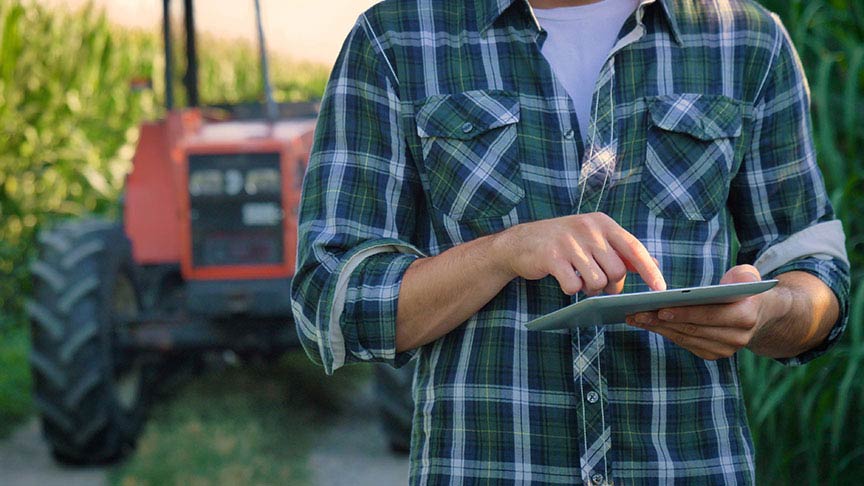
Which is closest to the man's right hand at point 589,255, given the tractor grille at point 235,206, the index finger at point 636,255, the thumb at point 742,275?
the index finger at point 636,255

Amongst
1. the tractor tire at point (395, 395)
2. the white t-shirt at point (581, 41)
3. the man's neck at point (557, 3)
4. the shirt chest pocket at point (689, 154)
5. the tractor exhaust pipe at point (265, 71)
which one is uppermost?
the man's neck at point (557, 3)

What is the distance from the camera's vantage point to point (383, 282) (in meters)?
1.36

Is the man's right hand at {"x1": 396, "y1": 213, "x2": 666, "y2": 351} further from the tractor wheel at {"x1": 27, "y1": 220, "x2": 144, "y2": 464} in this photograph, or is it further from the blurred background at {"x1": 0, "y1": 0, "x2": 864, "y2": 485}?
the tractor wheel at {"x1": 27, "y1": 220, "x2": 144, "y2": 464}

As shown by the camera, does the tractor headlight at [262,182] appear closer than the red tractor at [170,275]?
No

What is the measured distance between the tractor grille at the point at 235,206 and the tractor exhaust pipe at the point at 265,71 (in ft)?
1.51

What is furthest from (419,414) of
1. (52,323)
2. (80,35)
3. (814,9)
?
(80,35)

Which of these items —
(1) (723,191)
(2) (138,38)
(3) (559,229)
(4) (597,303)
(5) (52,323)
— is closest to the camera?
(4) (597,303)

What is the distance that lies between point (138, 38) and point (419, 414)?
9895mm

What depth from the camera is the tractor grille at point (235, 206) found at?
4902 millimetres

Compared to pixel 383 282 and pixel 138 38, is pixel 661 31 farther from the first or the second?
pixel 138 38

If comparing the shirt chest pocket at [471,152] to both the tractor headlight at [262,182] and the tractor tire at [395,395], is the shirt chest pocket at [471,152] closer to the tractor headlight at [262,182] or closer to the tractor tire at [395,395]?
the tractor tire at [395,395]

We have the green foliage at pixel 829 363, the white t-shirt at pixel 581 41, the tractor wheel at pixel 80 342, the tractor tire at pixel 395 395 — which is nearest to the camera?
the white t-shirt at pixel 581 41

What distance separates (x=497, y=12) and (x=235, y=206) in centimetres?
360

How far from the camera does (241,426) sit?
500 cm
